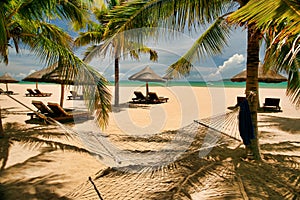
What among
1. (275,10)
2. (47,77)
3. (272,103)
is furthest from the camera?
(272,103)

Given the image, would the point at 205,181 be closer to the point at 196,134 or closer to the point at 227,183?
the point at 227,183

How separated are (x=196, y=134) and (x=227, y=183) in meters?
2.29

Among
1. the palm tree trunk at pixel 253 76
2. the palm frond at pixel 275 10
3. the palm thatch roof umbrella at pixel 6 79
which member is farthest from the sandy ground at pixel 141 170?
the palm thatch roof umbrella at pixel 6 79

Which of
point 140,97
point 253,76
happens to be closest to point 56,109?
point 253,76

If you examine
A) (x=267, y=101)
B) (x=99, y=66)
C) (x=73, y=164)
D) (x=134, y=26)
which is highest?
(x=134, y=26)

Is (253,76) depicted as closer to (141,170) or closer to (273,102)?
(141,170)

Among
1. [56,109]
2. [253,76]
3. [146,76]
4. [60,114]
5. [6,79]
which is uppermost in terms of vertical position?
[146,76]

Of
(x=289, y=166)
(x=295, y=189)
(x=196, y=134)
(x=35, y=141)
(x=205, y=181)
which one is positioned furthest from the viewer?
(x=196, y=134)

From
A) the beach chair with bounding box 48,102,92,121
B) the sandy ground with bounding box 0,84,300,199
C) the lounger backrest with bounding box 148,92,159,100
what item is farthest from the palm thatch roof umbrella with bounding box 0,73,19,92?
the sandy ground with bounding box 0,84,300,199

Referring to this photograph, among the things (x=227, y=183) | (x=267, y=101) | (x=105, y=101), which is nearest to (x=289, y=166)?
(x=227, y=183)

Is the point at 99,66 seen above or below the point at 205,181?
above

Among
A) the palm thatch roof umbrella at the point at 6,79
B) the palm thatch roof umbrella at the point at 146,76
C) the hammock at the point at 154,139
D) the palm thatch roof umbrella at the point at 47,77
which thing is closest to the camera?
the hammock at the point at 154,139

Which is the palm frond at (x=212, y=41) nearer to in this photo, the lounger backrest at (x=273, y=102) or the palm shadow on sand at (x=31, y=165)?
the palm shadow on sand at (x=31, y=165)

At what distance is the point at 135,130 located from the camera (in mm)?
5340
